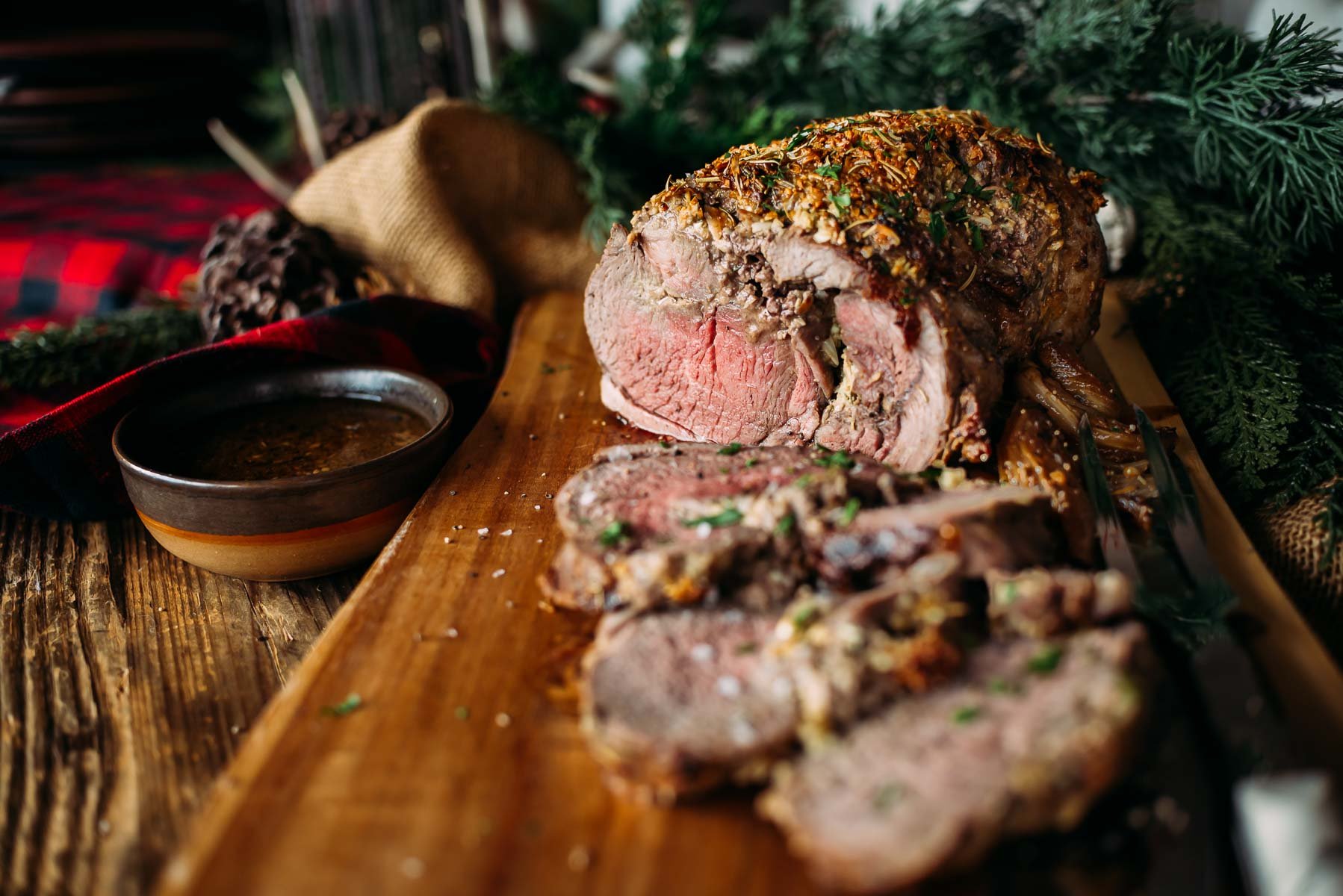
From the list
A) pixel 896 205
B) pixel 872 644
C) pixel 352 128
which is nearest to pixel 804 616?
pixel 872 644

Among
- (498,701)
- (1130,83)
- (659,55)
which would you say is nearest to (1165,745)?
(498,701)

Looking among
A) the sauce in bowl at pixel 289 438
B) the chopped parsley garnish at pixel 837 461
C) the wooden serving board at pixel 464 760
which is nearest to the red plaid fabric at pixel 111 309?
the sauce in bowl at pixel 289 438

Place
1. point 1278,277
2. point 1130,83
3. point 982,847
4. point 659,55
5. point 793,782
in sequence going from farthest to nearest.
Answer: point 659,55 < point 1130,83 < point 1278,277 < point 793,782 < point 982,847

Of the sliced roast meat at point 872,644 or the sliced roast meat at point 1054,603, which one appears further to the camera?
the sliced roast meat at point 1054,603

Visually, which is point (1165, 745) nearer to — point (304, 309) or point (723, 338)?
point (723, 338)

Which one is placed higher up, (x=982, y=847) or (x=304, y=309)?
(x=982, y=847)

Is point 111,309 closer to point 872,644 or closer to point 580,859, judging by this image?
point 580,859

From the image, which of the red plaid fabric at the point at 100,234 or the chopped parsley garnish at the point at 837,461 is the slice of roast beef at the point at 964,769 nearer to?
the chopped parsley garnish at the point at 837,461
